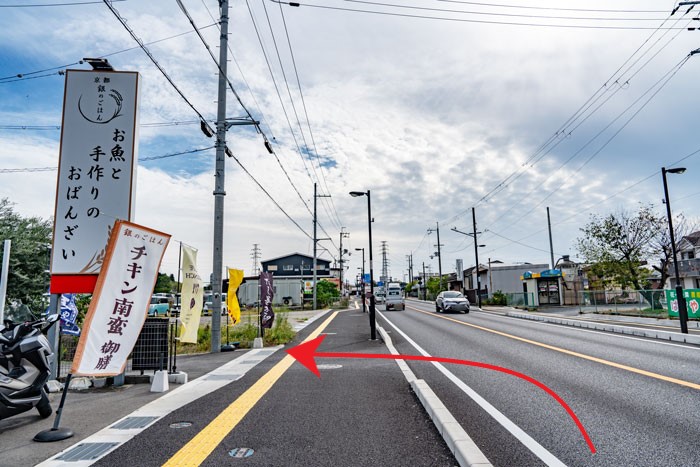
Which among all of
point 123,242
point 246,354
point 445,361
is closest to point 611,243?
point 445,361

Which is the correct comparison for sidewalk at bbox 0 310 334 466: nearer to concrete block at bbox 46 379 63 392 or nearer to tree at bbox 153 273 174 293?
concrete block at bbox 46 379 63 392

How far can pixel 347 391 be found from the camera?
7.03 meters

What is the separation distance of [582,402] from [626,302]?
81.2 ft

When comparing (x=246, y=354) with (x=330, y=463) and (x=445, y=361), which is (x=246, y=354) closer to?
(x=445, y=361)

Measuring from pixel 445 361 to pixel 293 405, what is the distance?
16.6 ft

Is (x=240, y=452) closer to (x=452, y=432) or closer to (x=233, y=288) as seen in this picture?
(x=452, y=432)

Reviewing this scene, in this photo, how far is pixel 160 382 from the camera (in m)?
7.32

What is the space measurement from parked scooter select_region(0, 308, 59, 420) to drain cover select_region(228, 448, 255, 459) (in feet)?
10.4

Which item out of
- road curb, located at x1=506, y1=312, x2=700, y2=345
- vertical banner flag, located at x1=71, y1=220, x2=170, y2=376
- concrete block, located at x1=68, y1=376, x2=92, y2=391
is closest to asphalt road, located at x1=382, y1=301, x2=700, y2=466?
road curb, located at x1=506, y1=312, x2=700, y2=345

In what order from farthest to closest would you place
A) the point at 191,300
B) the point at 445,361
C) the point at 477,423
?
the point at 191,300 < the point at 445,361 < the point at 477,423

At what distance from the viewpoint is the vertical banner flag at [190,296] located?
11566 millimetres

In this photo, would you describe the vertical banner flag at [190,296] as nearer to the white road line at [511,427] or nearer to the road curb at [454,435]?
the white road line at [511,427]

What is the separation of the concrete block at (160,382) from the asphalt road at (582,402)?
474 centimetres

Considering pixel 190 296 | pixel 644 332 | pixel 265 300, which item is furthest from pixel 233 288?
pixel 644 332
